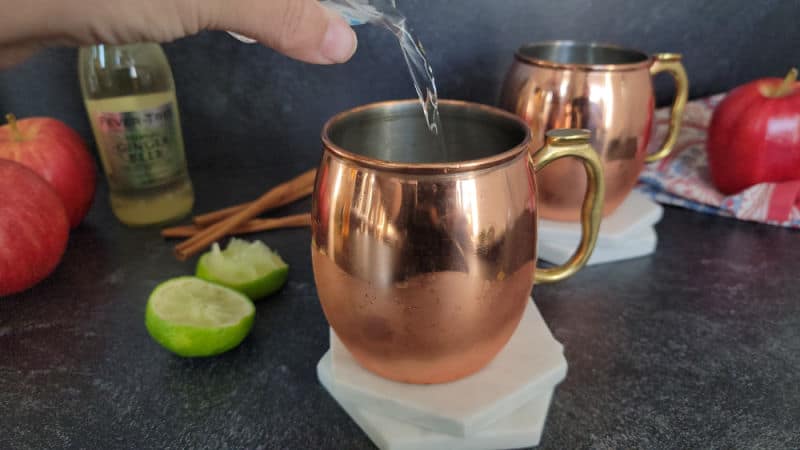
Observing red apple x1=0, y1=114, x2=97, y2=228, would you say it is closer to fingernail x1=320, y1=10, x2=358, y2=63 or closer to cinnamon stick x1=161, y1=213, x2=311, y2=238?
cinnamon stick x1=161, y1=213, x2=311, y2=238

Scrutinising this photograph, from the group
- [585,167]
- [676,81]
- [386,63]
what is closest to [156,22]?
[585,167]

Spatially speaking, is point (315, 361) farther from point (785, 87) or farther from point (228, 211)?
point (785, 87)

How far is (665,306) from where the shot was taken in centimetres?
62

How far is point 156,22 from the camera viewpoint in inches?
16.7

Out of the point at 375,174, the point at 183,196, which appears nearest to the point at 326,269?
the point at 375,174

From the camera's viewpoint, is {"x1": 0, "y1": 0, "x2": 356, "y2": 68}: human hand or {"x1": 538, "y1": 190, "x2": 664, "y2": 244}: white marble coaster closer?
{"x1": 0, "y1": 0, "x2": 356, "y2": 68}: human hand

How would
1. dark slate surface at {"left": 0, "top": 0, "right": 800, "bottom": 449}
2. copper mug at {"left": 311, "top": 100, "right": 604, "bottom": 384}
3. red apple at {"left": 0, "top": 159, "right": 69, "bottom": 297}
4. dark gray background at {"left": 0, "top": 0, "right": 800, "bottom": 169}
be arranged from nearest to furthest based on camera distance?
copper mug at {"left": 311, "top": 100, "right": 604, "bottom": 384}
dark slate surface at {"left": 0, "top": 0, "right": 800, "bottom": 449}
red apple at {"left": 0, "top": 159, "right": 69, "bottom": 297}
dark gray background at {"left": 0, "top": 0, "right": 800, "bottom": 169}

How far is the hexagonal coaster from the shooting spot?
681mm

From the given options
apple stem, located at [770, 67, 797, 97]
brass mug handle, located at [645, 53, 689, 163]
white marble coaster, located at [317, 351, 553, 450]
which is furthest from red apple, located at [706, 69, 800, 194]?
white marble coaster, located at [317, 351, 553, 450]

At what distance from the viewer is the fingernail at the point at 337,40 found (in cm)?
48

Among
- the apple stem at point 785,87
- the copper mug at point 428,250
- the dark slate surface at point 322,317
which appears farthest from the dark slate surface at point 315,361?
the apple stem at point 785,87

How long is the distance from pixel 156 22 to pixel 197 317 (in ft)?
0.86

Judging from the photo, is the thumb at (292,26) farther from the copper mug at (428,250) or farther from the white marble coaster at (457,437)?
the white marble coaster at (457,437)

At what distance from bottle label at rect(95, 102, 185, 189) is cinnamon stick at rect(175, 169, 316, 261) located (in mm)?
106
